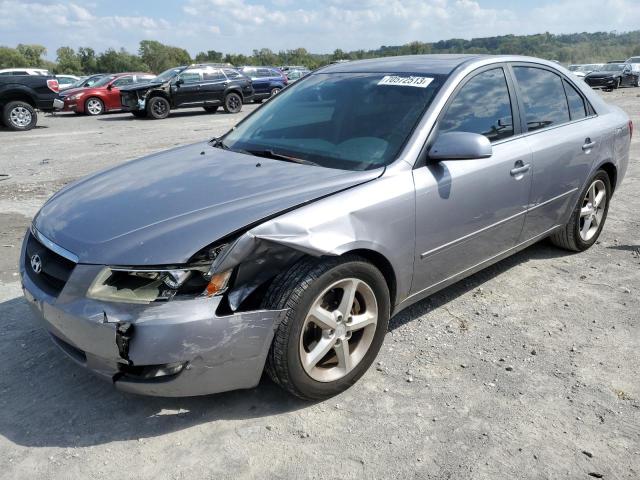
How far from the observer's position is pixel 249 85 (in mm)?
19828

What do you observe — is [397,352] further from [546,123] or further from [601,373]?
[546,123]

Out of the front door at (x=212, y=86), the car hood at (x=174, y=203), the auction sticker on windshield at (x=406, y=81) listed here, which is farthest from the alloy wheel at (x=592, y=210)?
the front door at (x=212, y=86)

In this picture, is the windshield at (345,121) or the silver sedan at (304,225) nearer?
the silver sedan at (304,225)

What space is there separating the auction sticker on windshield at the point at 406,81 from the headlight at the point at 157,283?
1773 millimetres

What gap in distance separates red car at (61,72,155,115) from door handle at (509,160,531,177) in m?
17.9

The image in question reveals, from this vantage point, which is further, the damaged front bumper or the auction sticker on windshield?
the auction sticker on windshield

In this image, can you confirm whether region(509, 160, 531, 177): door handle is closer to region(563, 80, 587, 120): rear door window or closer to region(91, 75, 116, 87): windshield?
region(563, 80, 587, 120): rear door window

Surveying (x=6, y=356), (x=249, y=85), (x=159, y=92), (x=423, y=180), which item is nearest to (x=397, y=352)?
(x=423, y=180)

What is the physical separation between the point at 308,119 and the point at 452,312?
5.35 ft

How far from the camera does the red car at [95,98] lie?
19.0 meters

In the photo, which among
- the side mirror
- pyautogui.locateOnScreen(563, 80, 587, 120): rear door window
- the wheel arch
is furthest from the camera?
the wheel arch

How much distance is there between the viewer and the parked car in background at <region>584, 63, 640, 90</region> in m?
29.0

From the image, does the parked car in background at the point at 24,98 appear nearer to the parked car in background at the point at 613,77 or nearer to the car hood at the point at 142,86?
the car hood at the point at 142,86

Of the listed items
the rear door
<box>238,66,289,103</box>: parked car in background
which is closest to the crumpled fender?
the rear door
